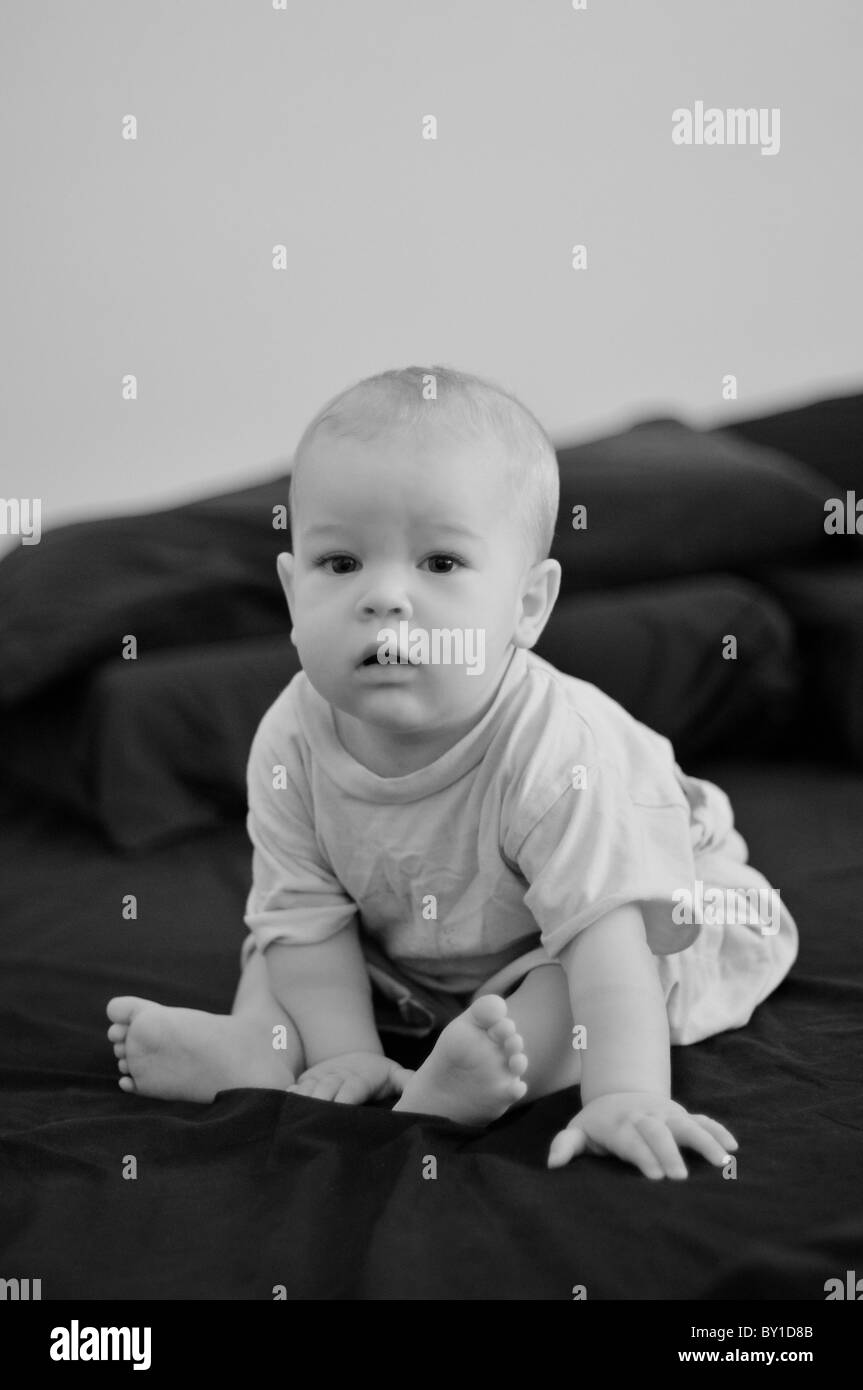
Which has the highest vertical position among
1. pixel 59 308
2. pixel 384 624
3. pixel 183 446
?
pixel 59 308

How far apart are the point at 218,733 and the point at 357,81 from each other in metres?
1.32

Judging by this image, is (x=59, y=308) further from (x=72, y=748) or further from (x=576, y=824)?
(x=576, y=824)

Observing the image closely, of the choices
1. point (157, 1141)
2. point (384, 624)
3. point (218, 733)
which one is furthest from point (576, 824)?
point (218, 733)

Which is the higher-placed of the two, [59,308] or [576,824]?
[59,308]

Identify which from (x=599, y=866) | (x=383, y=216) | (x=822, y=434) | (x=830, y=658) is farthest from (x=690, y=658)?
(x=383, y=216)

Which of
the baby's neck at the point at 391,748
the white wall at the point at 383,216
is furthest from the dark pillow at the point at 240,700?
the white wall at the point at 383,216

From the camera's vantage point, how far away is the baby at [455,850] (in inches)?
38.0

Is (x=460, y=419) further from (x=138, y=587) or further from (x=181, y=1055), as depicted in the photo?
(x=138, y=587)

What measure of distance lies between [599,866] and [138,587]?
83cm

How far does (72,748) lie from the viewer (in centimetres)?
163

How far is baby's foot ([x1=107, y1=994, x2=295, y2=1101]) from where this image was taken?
41.2 inches

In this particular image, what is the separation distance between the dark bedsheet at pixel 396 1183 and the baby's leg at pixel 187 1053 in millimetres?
17

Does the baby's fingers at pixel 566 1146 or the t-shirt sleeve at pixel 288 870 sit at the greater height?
the t-shirt sleeve at pixel 288 870

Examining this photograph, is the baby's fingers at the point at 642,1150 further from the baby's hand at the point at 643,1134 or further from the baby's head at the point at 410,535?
the baby's head at the point at 410,535
